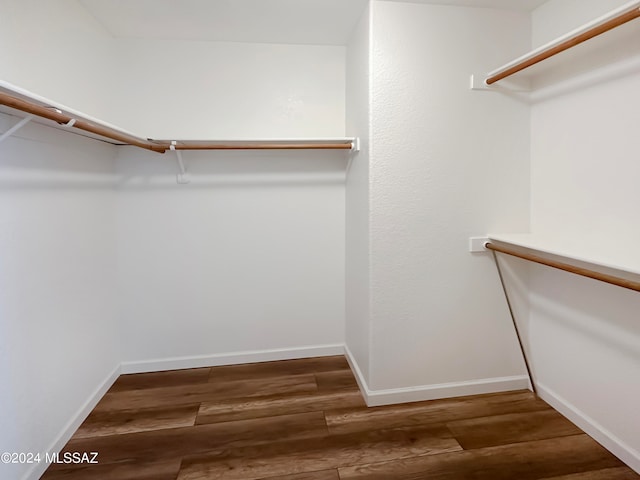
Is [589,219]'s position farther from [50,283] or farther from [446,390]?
[50,283]

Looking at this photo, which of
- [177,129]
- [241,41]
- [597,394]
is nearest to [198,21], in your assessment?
[241,41]

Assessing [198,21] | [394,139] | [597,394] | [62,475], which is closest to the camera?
[62,475]

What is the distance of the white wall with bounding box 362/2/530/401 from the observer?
69.5 inches

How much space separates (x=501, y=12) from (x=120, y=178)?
7.97 feet

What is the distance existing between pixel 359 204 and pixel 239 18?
4.09 feet

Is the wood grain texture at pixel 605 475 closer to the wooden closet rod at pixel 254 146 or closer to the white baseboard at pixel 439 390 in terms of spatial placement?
the white baseboard at pixel 439 390

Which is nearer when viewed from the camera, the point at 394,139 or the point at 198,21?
the point at 394,139

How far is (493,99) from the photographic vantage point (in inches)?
72.3

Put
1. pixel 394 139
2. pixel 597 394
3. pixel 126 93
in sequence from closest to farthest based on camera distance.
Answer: pixel 597 394 → pixel 394 139 → pixel 126 93

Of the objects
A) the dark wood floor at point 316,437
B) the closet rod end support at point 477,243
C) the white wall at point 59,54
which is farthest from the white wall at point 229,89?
the dark wood floor at point 316,437

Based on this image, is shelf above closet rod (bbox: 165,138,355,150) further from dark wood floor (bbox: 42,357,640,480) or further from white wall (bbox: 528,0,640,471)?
dark wood floor (bbox: 42,357,640,480)

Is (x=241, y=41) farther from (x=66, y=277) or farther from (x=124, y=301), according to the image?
(x=124, y=301)

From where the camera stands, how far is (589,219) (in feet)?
5.13

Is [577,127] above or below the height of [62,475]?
above
